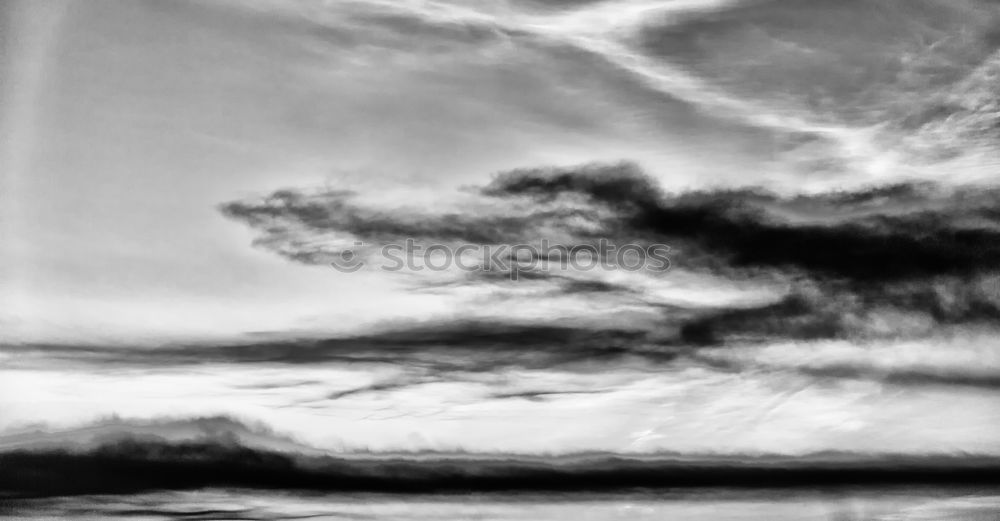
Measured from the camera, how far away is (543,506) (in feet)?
4.72

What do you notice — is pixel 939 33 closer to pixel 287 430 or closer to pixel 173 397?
pixel 287 430

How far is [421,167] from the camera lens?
4.62ft

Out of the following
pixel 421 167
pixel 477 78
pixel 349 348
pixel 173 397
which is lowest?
pixel 173 397

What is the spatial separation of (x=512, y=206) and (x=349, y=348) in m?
0.50

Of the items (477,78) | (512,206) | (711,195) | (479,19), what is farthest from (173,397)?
(711,195)

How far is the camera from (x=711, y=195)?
1442 mm

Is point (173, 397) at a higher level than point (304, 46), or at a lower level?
lower

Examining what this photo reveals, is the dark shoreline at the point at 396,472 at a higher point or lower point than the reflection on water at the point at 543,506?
higher

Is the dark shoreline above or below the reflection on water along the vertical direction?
above

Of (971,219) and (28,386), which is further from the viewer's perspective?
(971,219)

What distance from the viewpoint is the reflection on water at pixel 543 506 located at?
1.40 meters

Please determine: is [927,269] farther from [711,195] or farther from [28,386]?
[28,386]

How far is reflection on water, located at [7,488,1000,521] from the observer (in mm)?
1398

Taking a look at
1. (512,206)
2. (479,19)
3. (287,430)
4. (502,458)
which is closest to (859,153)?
(512,206)
